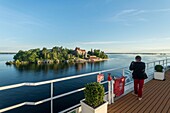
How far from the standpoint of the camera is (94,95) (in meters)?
2.56

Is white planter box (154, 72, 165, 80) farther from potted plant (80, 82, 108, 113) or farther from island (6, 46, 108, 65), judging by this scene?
island (6, 46, 108, 65)

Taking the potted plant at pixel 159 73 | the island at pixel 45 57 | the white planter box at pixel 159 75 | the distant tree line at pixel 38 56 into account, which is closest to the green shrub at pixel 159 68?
the potted plant at pixel 159 73

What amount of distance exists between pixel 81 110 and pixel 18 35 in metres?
81.4

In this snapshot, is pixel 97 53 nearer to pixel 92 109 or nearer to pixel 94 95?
pixel 94 95

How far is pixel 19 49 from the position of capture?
373 feet

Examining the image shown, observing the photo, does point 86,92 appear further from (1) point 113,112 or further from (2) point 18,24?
(2) point 18,24

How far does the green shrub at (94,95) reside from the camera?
8.36 ft

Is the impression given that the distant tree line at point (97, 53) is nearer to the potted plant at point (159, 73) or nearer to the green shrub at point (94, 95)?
the potted plant at point (159, 73)

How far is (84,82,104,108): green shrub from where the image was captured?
255 cm

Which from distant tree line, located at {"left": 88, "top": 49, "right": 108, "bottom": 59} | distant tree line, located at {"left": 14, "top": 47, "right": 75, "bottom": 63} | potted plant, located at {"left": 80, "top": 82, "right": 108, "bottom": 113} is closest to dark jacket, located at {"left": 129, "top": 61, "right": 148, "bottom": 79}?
potted plant, located at {"left": 80, "top": 82, "right": 108, "bottom": 113}

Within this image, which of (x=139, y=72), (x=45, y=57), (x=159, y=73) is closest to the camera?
(x=139, y=72)

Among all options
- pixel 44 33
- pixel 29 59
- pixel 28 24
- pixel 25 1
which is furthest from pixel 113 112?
pixel 29 59

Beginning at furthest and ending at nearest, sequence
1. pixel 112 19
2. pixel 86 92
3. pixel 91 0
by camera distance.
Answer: pixel 112 19 → pixel 91 0 → pixel 86 92

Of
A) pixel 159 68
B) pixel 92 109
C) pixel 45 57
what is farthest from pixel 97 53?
pixel 92 109
